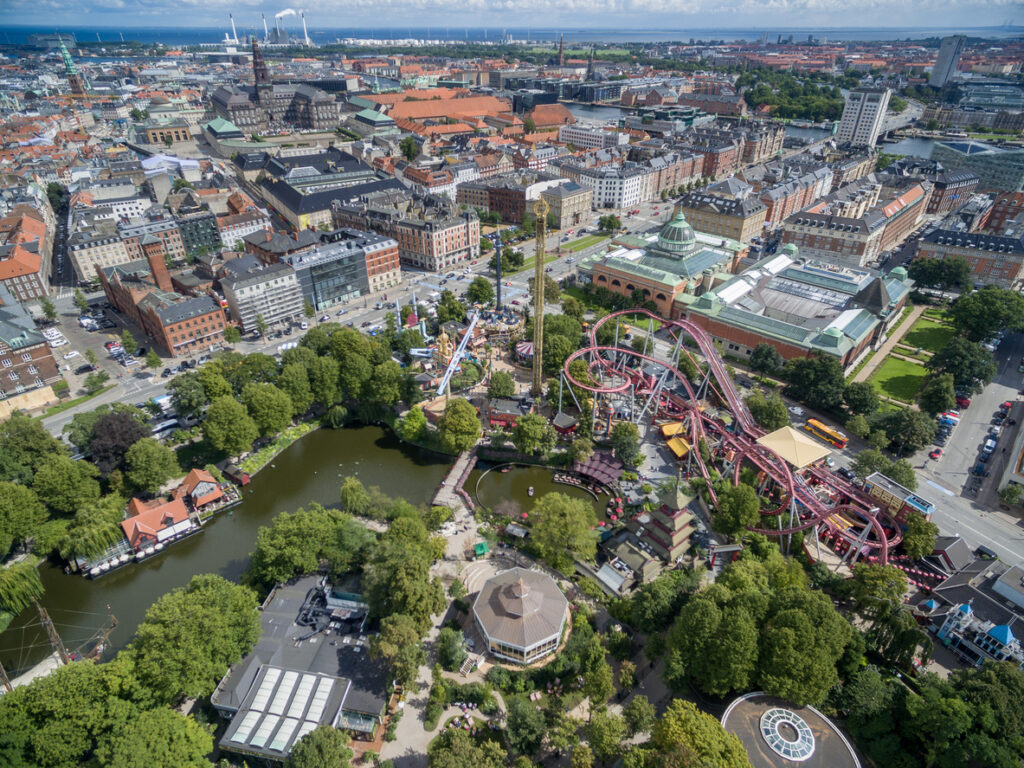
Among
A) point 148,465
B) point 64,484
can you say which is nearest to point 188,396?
point 148,465

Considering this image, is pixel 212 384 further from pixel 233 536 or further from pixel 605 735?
pixel 605 735

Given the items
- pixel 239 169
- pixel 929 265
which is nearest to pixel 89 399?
pixel 239 169

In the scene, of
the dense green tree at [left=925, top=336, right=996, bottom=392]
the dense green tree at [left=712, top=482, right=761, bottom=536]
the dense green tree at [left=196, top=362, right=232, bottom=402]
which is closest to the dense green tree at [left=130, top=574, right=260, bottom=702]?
the dense green tree at [left=196, top=362, right=232, bottom=402]

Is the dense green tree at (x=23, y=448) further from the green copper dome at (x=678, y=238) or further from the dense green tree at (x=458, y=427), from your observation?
the green copper dome at (x=678, y=238)

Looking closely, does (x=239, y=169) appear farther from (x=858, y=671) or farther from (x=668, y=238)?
(x=858, y=671)

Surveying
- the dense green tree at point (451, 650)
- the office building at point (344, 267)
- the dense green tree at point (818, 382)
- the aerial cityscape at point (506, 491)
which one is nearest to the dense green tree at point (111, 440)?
the aerial cityscape at point (506, 491)

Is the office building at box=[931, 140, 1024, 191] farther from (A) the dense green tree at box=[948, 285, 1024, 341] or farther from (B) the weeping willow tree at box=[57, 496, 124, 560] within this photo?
(B) the weeping willow tree at box=[57, 496, 124, 560]

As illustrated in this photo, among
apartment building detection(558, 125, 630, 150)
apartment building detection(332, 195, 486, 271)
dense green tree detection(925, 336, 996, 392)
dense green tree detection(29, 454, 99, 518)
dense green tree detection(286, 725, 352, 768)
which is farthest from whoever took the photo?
apartment building detection(558, 125, 630, 150)
